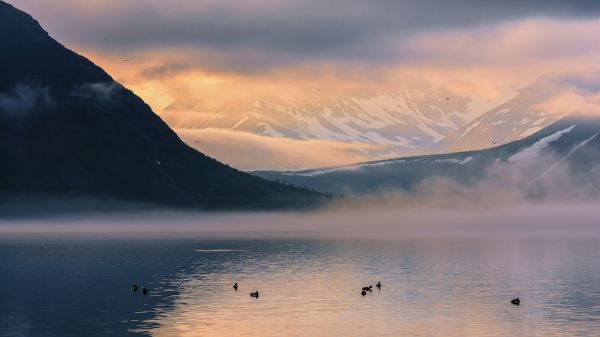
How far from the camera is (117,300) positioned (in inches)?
6693

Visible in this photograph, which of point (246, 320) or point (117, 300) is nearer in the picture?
point (246, 320)

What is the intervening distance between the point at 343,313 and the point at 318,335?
72.7 feet

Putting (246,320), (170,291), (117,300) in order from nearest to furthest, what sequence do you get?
(246,320) → (117,300) → (170,291)

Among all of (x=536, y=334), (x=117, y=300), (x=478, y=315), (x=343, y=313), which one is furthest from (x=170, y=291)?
(x=536, y=334)

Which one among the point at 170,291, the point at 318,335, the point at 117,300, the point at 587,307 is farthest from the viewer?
the point at 170,291

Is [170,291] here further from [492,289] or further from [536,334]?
[536,334]

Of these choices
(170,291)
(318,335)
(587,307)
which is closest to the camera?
(318,335)

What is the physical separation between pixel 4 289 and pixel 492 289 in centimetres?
7800

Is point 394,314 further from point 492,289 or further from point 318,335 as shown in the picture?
point 492,289

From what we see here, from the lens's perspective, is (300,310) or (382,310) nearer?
(300,310)

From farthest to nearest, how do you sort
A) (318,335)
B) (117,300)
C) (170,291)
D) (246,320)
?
(170,291) < (117,300) < (246,320) < (318,335)

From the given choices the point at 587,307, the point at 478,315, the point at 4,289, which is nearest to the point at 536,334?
the point at 478,315

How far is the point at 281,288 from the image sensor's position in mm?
190375

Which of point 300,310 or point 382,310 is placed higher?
point 300,310
